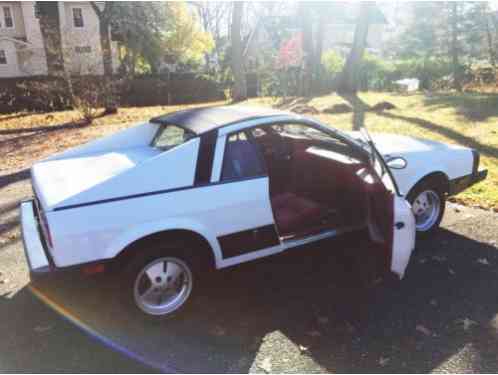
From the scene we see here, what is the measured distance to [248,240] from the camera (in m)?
3.60

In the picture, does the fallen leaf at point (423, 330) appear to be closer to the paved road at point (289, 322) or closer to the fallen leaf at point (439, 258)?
the paved road at point (289, 322)

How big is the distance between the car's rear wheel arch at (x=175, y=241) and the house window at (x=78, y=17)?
37.1 meters

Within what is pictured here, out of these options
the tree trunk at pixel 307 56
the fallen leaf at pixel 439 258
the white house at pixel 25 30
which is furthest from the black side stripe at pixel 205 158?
the white house at pixel 25 30

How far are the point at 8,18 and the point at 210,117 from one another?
38818 mm

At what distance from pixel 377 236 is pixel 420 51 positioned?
46166 millimetres

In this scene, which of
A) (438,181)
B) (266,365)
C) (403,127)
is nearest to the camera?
(266,365)

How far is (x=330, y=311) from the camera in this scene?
11.8 ft

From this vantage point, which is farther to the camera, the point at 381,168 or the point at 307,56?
the point at 307,56

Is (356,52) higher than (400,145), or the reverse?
(356,52)

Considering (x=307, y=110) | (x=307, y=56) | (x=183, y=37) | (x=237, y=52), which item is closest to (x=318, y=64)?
(x=307, y=56)

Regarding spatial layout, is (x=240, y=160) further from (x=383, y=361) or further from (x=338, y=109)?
(x=338, y=109)

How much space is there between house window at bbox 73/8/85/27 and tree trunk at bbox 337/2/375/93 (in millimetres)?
24920

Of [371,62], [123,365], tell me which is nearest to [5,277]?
[123,365]

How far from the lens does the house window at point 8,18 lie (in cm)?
3444
